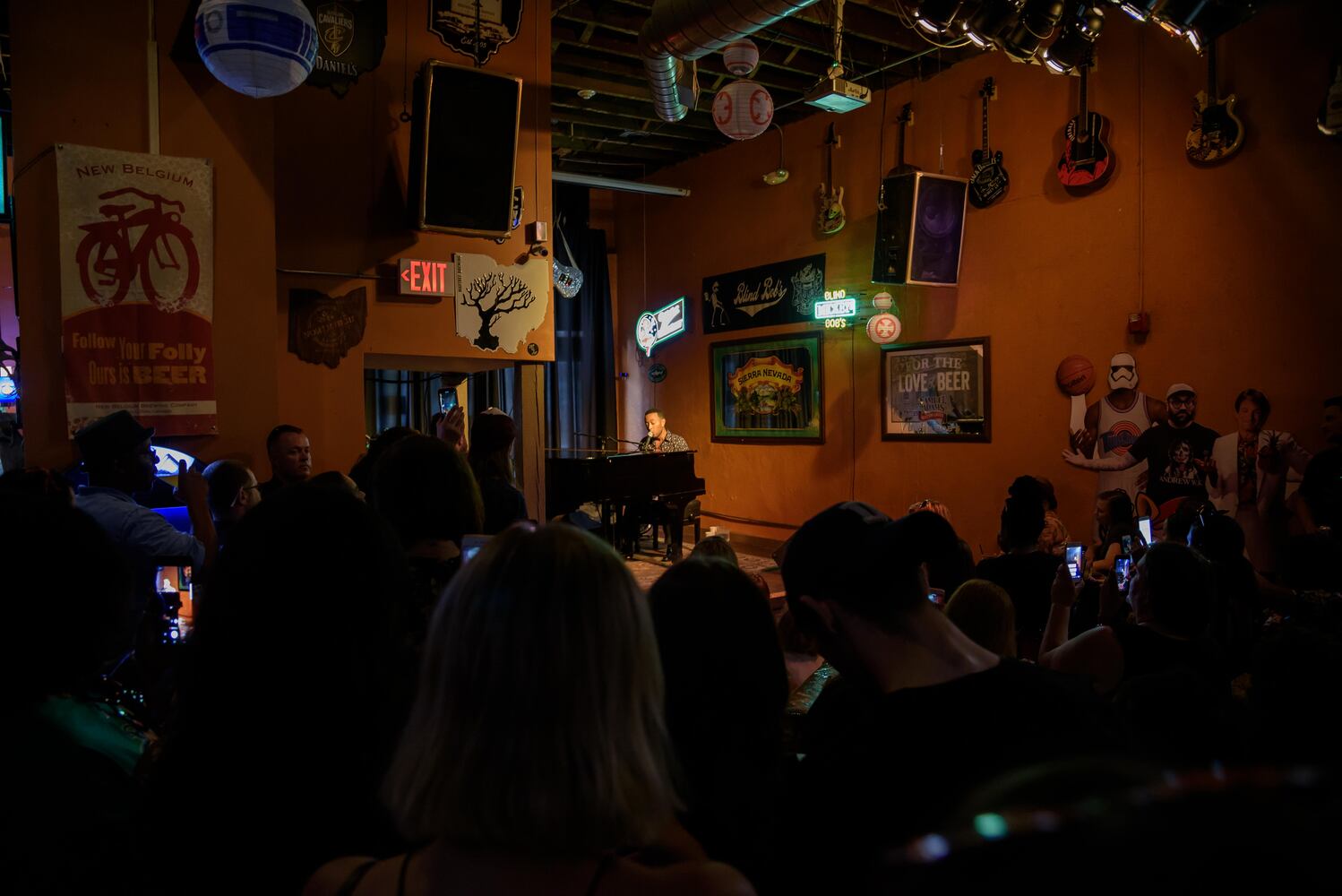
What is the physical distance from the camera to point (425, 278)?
21.0ft

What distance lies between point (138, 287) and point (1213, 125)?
23.9 ft

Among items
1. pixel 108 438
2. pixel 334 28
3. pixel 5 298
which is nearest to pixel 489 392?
pixel 5 298

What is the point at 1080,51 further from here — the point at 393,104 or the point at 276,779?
the point at 276,779

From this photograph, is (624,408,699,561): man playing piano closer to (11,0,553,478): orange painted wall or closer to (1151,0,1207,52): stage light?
(11,0,553,478): orange painted wall

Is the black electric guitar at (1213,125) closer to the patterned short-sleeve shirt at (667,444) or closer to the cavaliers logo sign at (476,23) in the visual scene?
the cavaliers logo sign at (476,23)

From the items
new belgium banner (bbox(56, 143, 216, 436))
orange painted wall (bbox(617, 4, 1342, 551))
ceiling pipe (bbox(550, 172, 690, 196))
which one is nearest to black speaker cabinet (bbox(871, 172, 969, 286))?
orange painted wall (bbox(617, 4, 1342, 551))

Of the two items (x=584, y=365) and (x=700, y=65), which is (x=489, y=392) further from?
(x=700, y=65)

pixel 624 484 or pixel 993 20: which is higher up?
pixel 993 20

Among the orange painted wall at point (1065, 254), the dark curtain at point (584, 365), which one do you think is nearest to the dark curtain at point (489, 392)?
the dark curtain at point (584, 365)

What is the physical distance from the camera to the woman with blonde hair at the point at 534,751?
2.93 feet

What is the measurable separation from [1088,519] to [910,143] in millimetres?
4088

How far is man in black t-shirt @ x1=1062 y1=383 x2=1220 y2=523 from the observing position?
6293 millimetres

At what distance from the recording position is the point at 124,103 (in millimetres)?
4570

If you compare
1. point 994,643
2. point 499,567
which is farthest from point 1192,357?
point 499,567
